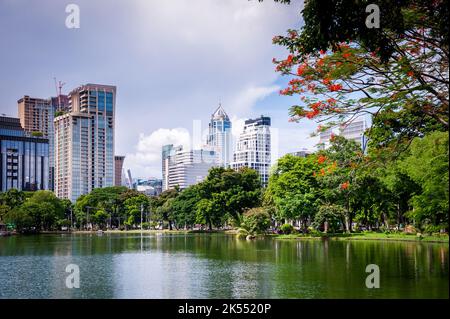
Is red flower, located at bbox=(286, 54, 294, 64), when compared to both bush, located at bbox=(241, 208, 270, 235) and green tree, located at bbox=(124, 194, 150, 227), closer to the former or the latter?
bush, located at bbox=(241, 208, 270, 235)

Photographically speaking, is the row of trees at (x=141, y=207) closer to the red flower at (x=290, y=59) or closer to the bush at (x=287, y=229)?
the bush at (x=287, y=229)

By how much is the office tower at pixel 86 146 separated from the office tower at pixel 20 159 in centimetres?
512

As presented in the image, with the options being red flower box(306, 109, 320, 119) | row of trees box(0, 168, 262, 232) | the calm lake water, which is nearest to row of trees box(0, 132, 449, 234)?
row of trees box(0, 168, 262, 232)

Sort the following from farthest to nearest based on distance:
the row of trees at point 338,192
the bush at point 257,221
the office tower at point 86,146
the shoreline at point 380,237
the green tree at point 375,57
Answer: the office tower at point 86,146 → the bush at point 257,221 → the row of trees at point 338,192 → the shoreline at point 380,237 → the green tree at point 375,57

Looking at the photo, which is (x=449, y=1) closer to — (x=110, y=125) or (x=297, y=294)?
(x=297, y=294)

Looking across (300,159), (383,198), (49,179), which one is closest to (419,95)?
(383,198)

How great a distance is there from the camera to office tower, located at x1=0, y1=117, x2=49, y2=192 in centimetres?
15525

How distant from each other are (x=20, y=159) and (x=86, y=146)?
20.1 metres

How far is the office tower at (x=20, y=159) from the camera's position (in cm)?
15525

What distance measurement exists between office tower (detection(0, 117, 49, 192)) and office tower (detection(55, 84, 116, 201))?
16.8 ft

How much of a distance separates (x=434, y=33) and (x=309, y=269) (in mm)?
11532

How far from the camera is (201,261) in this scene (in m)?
29.3

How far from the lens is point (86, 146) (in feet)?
532

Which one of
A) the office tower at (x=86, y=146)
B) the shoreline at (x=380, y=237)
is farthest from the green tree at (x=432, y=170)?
the office tower at (x=86, y=146)
